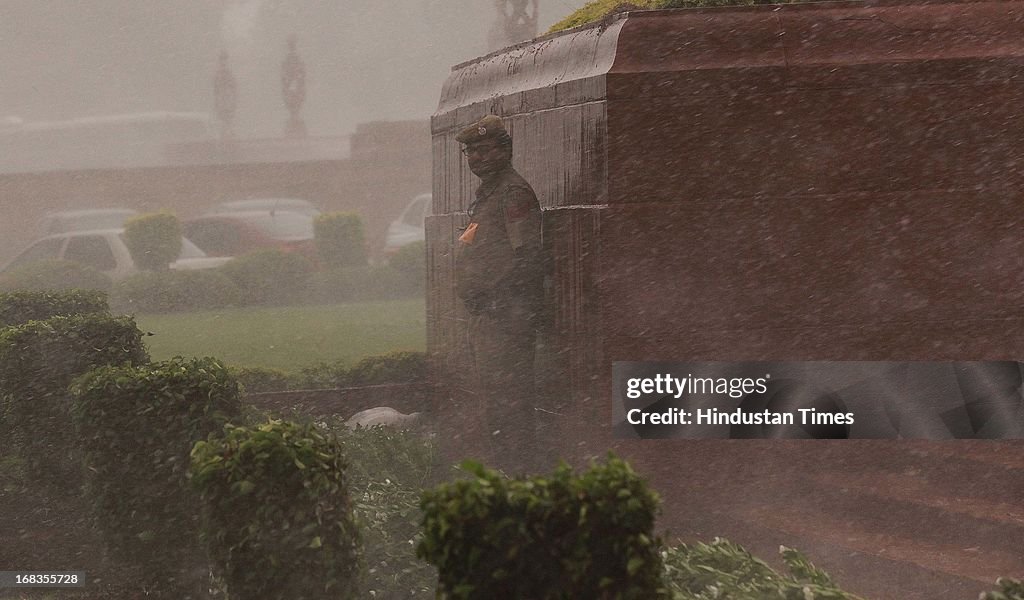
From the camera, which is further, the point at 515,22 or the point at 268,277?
the point at 268,277

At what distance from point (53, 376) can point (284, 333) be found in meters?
11.6

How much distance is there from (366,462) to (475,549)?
4.12m

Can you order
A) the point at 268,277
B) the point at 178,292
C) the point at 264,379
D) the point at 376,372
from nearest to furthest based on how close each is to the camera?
1. the point at 376,372
2. the point at 264,379
3. the point at 178,292
4. the point at 268,277

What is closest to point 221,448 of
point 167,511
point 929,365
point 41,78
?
point 167,511

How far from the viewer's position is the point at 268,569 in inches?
163

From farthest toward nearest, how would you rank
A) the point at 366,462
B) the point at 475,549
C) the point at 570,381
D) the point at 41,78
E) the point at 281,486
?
the point at 41,78 → the point at 366,462 → the point at 570,381 → the point at 281,486 → the point at 475,549

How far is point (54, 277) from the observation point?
68.9 feet

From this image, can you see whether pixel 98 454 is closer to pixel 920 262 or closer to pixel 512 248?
pixel 512 248

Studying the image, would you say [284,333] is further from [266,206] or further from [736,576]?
[736,576]

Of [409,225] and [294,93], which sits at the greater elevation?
[294,93]

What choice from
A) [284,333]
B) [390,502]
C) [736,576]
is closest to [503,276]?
[390,502]

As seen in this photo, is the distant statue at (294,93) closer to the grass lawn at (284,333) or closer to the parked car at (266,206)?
the parked car at (266,206)

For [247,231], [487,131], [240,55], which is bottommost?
[487,131]

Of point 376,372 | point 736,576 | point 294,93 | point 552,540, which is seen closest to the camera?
point 552,540
